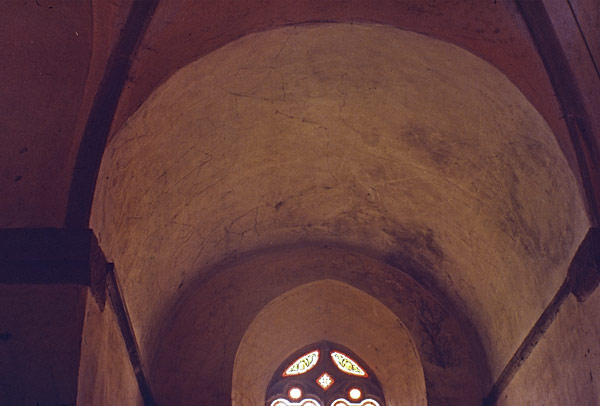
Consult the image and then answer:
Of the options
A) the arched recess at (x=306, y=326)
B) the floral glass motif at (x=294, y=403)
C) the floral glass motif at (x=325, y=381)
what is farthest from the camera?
the floral glass motif at (x=325, y=381)

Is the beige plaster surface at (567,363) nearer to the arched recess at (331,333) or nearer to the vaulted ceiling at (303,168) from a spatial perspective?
the vaulted ceiling at (303,168)

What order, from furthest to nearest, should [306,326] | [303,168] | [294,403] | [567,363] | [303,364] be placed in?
[303,364], [306,326], [294,403], [303,168], [567,363]

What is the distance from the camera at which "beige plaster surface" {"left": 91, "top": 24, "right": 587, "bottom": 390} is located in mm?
5684

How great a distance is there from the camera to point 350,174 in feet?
23.3

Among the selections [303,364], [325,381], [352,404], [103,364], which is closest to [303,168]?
[303,364]

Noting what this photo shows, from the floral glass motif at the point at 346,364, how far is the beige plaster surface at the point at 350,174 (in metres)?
1.13

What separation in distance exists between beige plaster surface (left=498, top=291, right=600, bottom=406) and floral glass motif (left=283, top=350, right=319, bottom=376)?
215cm

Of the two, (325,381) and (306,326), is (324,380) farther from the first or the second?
(306,326)

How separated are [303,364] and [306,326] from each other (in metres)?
0.39

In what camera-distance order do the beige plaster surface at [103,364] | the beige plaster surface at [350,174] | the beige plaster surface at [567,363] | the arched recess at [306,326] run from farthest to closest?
the arched recess at [306,326]
the beige plaster surface at [350,174]
the beige plaster surface at [567,363]
the beige plaster surface at [103,364]

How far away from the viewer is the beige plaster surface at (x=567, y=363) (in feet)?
17.0

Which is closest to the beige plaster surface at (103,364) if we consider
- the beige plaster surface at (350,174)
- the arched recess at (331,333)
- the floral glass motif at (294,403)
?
the beige plaster surface at (350,174)

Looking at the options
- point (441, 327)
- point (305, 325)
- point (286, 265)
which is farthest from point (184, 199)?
point (441, 327)

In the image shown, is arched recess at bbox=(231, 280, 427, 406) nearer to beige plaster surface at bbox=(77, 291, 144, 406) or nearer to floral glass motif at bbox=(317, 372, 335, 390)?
floral glass motif at bbox=(317, 372, 335, 390)
